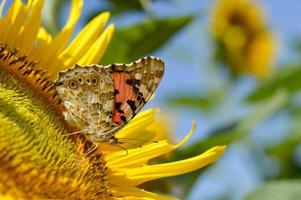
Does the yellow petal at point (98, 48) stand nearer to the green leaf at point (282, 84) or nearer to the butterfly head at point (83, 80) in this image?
the butterfly head at point (83, 80)

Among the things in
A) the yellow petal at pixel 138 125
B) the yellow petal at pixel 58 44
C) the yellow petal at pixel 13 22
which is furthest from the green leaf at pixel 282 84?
the yellow petal at pixel 13 22

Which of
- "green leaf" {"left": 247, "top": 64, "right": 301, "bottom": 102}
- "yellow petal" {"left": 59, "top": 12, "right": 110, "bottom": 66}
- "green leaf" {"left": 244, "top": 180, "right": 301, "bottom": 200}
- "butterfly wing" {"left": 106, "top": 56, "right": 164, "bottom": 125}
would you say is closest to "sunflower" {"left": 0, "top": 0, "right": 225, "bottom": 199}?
"yellow petal" {"left": 59, "top": 12, "right": 110, "bottom": 66}

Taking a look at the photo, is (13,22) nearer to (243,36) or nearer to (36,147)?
(36,147)

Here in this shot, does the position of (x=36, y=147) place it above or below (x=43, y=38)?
below

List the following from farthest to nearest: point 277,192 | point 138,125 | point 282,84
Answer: point 282,84, point 277,192, point 138,125

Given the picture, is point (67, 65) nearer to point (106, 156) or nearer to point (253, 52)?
point (106, 156)

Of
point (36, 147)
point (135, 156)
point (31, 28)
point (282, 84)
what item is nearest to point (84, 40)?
point (31, 28)

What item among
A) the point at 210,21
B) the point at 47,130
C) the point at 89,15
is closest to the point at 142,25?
the point at 89,15

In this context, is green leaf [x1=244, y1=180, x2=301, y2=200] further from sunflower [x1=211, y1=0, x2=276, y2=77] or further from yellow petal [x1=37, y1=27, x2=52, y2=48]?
sunflower [x1=211, y1=0, x2=276, y2=77]
